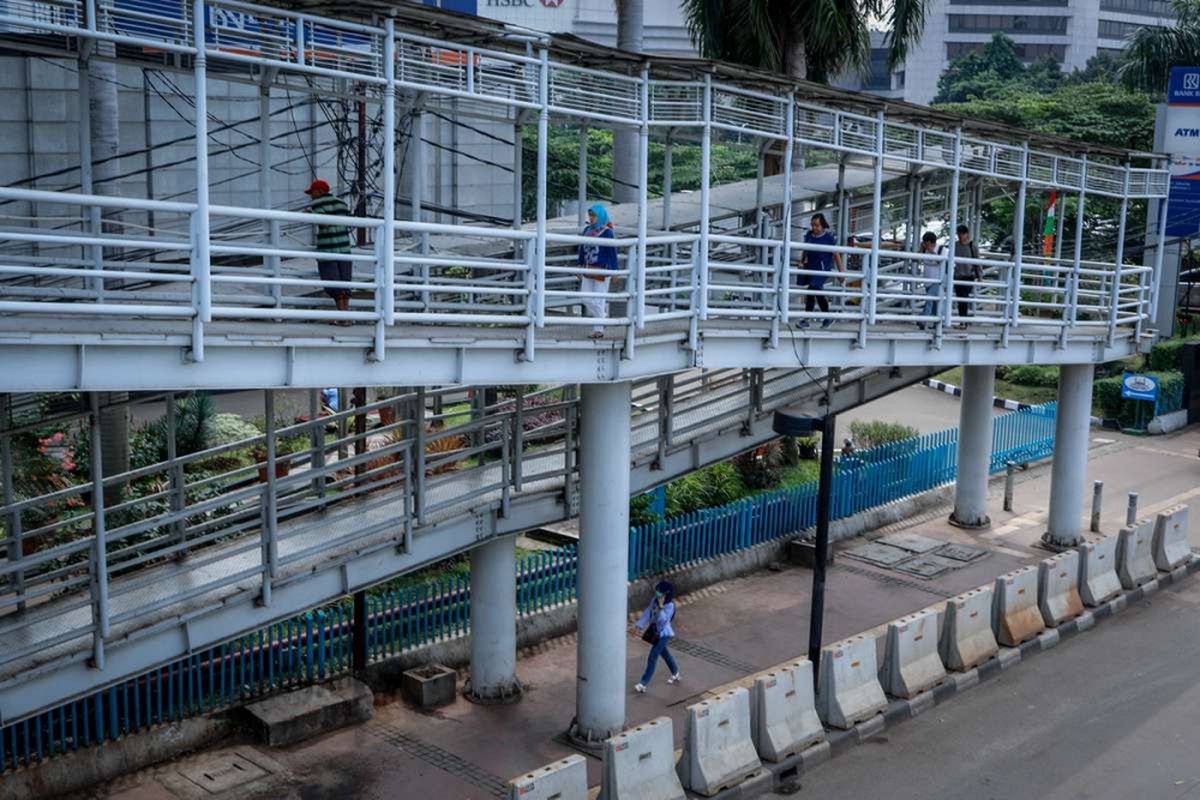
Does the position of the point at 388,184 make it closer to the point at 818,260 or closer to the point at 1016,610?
the point at 818,260

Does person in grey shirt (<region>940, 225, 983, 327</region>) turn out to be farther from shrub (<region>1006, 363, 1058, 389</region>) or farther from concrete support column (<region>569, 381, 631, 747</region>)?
shrub (<region>1006, 363, 1058, 389</region>)

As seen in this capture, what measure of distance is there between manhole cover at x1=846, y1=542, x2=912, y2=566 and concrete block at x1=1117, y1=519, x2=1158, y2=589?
307 cm

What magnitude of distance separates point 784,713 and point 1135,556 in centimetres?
817

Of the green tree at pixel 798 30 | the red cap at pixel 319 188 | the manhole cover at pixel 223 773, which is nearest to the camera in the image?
the red cap at pixel 319 188

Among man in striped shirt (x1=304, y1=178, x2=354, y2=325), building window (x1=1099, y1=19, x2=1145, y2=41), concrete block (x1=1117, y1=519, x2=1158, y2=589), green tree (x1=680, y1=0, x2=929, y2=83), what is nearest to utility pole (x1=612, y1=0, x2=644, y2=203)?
green tree (x1=680, y1=0, x2=929, y2=83)

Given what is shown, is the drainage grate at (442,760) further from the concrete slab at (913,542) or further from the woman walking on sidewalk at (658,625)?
the concrete slab at (913,542)

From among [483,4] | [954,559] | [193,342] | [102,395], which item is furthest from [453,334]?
[483,4]

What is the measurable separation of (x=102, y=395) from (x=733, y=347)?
258 inches

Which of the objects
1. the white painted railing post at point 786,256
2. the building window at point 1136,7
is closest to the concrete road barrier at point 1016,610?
the white painted railing post at point 786,256

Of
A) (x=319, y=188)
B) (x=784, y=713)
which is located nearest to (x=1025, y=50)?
(x=784, y=713)

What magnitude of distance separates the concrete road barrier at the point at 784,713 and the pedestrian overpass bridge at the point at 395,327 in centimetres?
154

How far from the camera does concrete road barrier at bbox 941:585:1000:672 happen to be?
14734 mm

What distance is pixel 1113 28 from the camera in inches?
3895

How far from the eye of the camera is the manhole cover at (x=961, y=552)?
19.6m
